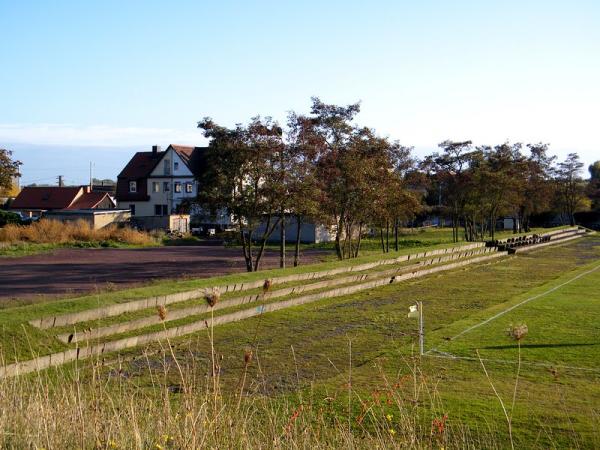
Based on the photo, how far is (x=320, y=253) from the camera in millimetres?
36250

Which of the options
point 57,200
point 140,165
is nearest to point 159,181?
point 140,165

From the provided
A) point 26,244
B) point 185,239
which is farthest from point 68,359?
point 185,239

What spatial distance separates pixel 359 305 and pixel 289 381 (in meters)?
7.81

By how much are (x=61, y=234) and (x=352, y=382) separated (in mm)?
35193

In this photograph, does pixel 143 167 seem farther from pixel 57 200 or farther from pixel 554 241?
pixel 554 241

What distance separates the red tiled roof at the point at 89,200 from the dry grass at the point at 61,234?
50.5 ft

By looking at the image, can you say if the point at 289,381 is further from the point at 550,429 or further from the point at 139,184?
the point at 139,184

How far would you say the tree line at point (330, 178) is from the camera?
72.5 feet

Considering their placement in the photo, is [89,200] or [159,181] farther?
[89,200]

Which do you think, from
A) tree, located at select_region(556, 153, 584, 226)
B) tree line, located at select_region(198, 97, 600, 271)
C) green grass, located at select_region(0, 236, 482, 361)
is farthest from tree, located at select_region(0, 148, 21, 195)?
tree, located at select_region(556, 153, 584, 226)

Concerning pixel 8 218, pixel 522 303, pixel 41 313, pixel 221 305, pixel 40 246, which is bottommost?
pixel 522 303

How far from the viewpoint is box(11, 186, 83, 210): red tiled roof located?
6150 cm

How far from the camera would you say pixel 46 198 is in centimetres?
6259

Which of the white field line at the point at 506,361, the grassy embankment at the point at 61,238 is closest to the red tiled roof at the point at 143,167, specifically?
the grassy embankment at the point at 61,238
